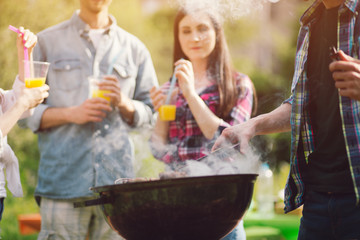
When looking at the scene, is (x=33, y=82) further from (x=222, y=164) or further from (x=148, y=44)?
(x=148, y=44)

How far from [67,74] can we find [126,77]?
0.37 m

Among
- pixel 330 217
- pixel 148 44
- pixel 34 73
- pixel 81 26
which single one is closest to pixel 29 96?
pixel 34 73

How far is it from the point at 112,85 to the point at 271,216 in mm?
2153

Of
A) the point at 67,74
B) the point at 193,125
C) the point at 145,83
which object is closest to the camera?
the point at 193,125

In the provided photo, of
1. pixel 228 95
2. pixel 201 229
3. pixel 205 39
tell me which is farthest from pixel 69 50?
pixel 201 229

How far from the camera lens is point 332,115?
76.6 inches

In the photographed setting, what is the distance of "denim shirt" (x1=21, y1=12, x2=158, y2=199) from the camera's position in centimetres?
296

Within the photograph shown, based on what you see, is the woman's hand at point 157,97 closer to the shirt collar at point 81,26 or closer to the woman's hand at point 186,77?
the woman's hand at point 186,77

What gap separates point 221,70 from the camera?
2.94 metres

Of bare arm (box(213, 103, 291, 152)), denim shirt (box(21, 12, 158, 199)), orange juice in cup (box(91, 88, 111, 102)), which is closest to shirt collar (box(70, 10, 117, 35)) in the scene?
denim shirt (box(21, 12, 158, 199))

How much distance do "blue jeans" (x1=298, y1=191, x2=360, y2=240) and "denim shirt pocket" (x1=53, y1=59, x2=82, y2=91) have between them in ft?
5.37

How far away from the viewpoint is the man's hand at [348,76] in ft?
5.42

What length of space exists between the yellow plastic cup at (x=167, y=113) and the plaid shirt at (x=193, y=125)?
0.12 ft

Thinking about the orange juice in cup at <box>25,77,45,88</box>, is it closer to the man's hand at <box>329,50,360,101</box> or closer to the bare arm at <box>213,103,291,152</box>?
the bare arm at <box>213,103,291,152</box>
